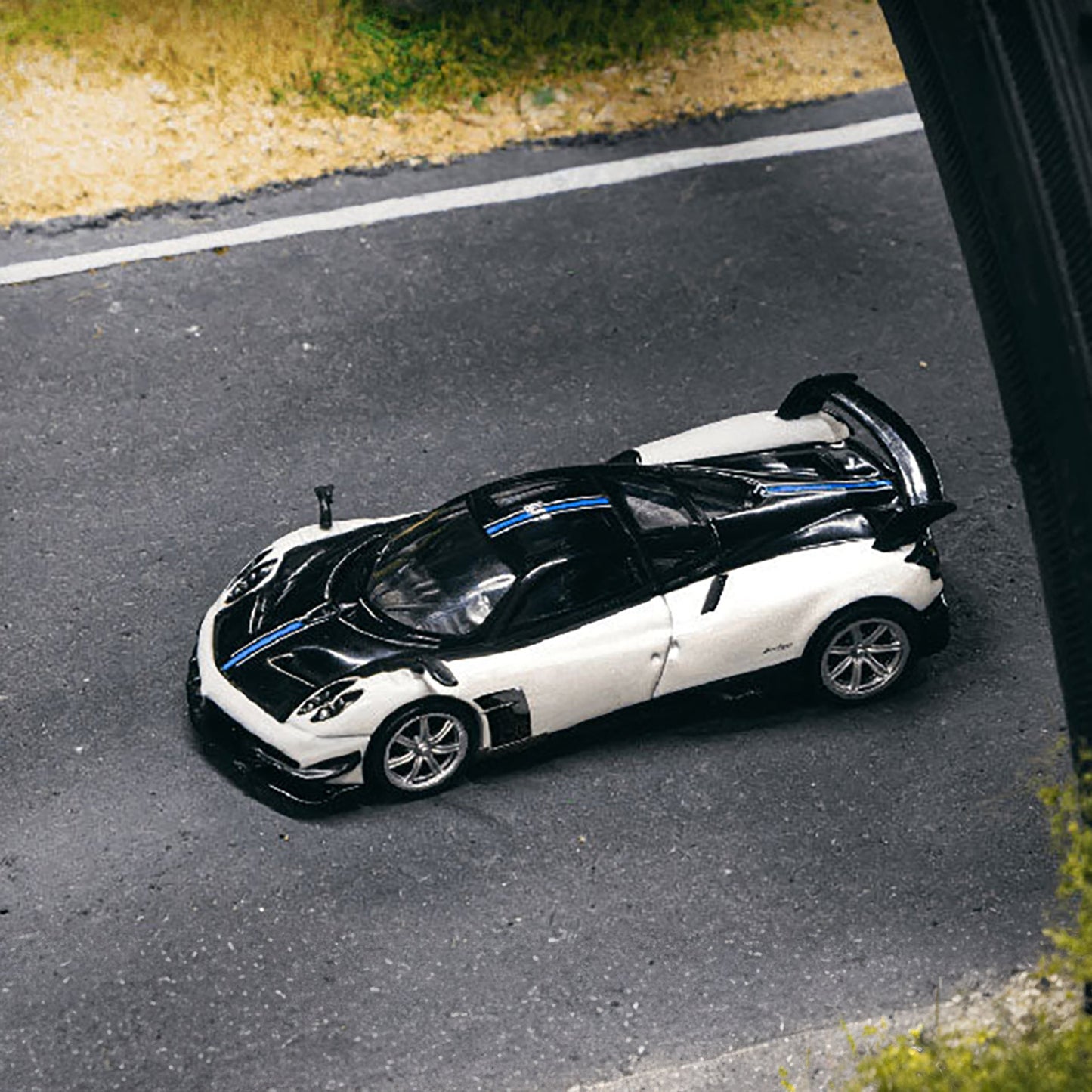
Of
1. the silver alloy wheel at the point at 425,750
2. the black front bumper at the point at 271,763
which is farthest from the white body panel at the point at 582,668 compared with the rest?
the black front bumper at the point at 271,763

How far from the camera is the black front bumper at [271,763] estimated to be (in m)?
7.93

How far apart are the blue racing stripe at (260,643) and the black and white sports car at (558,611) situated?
1cm

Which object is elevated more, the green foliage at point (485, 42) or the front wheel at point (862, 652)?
the green foliage at point (485, 42)

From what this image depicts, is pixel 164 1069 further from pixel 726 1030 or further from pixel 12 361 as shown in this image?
pixel 12 361

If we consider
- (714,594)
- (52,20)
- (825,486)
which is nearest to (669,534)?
(714,594)

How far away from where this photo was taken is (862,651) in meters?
8.51

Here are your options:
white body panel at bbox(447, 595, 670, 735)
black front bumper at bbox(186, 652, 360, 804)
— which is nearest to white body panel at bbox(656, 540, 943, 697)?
white body panel at bbox(447, 595, 670, 735)

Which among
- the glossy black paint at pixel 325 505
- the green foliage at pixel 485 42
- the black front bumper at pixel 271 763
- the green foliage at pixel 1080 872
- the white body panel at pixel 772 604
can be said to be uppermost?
the green foliage at pixel 485 42

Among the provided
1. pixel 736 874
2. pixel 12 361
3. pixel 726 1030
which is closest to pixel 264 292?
pixel 12 361

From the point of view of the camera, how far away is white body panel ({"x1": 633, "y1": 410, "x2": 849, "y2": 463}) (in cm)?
909

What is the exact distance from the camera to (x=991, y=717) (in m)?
8.67

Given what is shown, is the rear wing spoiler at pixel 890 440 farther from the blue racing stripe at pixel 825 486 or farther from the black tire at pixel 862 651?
the black tire at pixel 862 651

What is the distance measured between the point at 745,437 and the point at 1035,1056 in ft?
13.1

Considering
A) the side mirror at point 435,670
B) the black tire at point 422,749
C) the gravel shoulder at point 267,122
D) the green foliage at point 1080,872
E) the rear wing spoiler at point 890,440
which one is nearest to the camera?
the green foliage at point 1080,872
